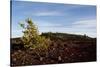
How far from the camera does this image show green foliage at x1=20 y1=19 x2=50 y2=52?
2.67 m

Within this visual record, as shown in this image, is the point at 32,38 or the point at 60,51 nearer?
the point at 32,38

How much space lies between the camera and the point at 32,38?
2705 mm

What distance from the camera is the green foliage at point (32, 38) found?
8.77 feet

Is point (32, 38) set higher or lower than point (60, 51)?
higher

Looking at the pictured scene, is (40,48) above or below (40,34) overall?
below

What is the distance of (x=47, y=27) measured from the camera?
9.05ft
